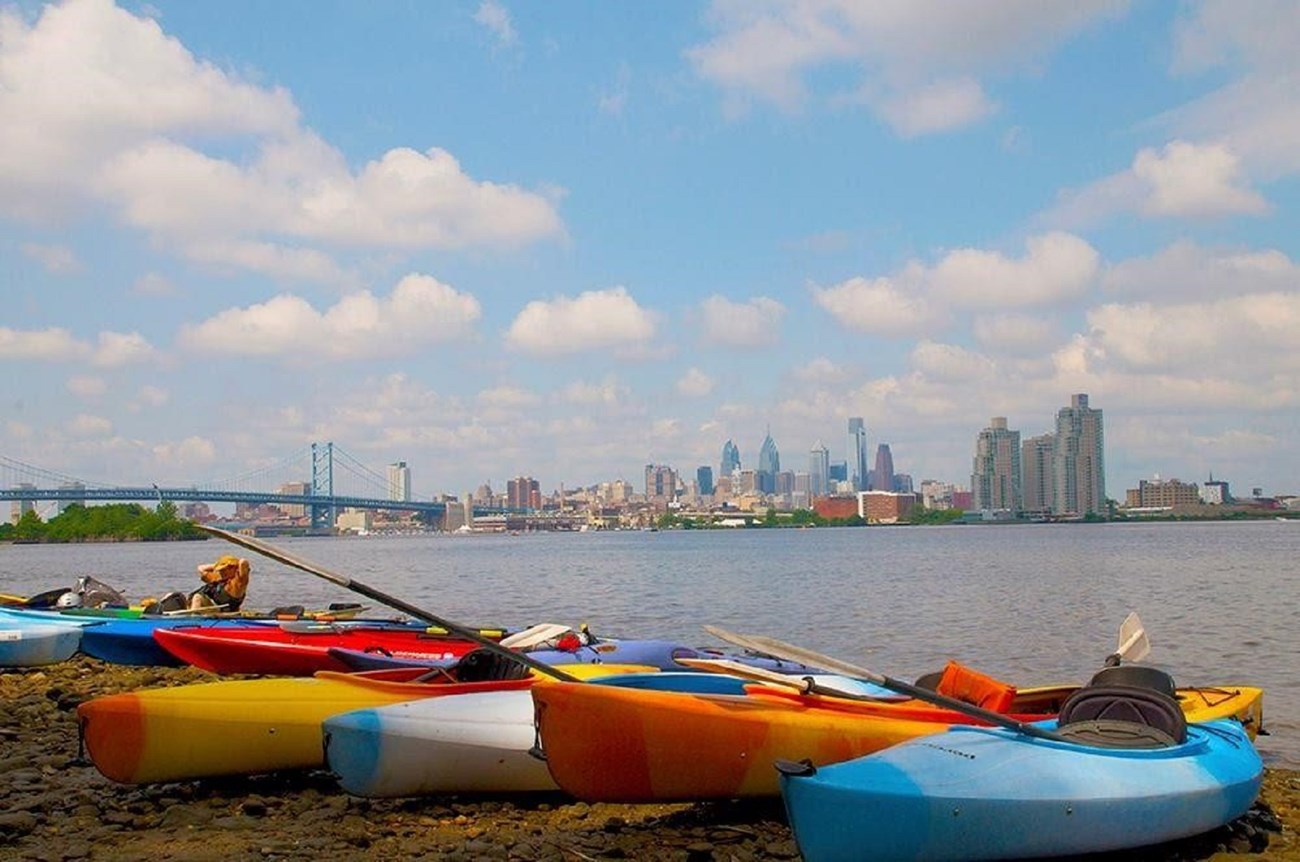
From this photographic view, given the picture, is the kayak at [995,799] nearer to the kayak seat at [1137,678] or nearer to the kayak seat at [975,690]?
the kayak seat at [1137,678]

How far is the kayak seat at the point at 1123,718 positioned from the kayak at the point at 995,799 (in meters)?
0.18

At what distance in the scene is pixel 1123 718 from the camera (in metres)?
8.55

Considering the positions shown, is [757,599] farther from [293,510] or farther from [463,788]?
[293,510]

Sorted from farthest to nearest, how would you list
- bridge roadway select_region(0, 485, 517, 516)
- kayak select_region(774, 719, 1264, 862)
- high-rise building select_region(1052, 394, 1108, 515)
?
1. high-rise building select_region(1052, 394, 1108, 515)
2. bridge roadway select_region(0, 485, 517, 516)
3. kayak select_region(774, 719, 1264, 862)

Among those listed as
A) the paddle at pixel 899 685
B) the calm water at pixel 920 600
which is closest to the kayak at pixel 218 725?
the paddle at pixel 899 685

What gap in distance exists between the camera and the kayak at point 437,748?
27.5 ft

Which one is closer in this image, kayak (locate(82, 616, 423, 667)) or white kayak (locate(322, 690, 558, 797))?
white kayak (locate(322, 690, 558, 797))

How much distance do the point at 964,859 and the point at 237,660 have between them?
992cm

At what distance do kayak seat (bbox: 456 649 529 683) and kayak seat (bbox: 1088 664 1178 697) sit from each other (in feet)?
14.6

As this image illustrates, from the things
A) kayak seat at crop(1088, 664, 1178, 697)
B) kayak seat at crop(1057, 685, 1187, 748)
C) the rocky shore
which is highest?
kayak seat at crop(1088, 664, 1178, 697)

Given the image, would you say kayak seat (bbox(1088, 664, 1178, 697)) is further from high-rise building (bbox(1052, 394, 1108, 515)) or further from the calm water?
high-rise building (bbox(1052, 394, 1108, 515))

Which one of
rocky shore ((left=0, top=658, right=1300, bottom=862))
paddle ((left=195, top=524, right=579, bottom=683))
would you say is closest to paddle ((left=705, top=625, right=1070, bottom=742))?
rocky shore ((left=0, top=658, right=1300, bottom=862))

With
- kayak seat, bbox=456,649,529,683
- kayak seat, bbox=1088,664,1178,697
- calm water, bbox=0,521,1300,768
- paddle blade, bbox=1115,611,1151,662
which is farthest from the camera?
calm water, bbox=0,521,1300,768

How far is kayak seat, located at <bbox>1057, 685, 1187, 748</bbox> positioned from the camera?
794 centimetres
